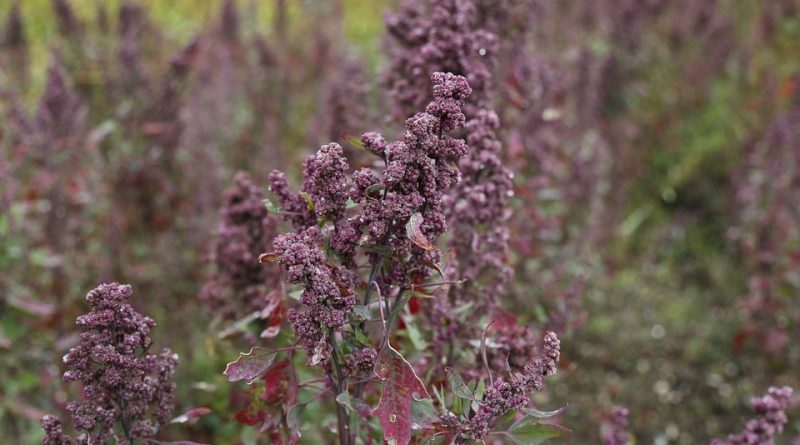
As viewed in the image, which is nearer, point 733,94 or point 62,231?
point 62,231

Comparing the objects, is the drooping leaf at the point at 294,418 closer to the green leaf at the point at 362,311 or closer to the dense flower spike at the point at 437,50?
the green leaf at the point at 362,311

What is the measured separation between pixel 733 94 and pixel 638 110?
35.3 inches

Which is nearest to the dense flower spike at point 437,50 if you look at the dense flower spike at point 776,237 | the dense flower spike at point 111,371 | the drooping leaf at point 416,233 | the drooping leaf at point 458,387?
the drooping leaf at point 416,233

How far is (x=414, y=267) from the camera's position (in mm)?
1682

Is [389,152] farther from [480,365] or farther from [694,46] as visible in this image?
[694,46]

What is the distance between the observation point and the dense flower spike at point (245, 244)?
A: 2396 mm

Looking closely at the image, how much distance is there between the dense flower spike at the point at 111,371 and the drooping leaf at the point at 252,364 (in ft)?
0.63

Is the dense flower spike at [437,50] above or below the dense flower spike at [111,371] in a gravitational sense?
above

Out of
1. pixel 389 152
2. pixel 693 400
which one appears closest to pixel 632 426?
pixel 693 400

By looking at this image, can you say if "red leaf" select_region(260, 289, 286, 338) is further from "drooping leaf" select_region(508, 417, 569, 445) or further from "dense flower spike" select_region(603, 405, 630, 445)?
"dense flower spike" select_region(603, 405, 630, 445)

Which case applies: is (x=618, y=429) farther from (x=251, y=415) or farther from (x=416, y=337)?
(x=251, y=415)

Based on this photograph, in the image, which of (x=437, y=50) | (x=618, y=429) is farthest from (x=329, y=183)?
(x=618, y=429)

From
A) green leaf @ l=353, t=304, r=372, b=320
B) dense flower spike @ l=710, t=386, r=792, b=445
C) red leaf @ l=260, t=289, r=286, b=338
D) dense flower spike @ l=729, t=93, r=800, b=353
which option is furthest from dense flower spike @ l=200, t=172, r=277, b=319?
dense flower spike @ l=729, t=93, r=800, b=353

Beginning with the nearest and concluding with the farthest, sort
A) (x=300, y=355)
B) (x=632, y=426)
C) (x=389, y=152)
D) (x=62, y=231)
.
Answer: (x=389, y=152)
(x=300, y=355)
(x=62, y=231)
(x=632, y=426)
